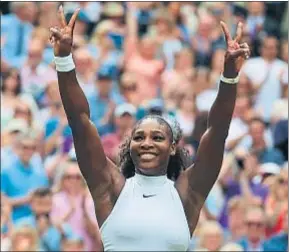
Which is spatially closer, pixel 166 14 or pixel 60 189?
pixel 60 189

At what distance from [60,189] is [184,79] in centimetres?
263

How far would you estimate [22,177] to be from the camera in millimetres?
10672

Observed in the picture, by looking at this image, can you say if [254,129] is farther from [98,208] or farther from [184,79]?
[98,208]

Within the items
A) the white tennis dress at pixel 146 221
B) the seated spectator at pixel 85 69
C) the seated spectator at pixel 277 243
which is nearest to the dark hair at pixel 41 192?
the seated spectator at pixel 277 243

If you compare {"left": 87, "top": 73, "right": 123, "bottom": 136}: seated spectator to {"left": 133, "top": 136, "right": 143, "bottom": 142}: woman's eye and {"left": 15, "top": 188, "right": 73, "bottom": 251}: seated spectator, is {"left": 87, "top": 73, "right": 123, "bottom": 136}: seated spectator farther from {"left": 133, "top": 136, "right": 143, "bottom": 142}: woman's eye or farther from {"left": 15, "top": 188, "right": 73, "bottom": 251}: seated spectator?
{"left": 133, "top": 136, "right": 143, "bottom": 142}: woman's eye

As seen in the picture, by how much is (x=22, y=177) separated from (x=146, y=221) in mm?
4940

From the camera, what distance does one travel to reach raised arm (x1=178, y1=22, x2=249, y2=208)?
5930mm

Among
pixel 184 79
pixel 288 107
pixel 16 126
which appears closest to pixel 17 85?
pixel 16 126

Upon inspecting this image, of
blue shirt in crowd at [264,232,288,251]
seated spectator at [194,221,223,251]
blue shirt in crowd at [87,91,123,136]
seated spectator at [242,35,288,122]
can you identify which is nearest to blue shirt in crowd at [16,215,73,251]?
seated spectator at [194,221,223,251]

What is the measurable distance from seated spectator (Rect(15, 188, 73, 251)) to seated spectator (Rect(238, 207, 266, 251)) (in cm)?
137

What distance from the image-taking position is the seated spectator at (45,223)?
10070 millimetres

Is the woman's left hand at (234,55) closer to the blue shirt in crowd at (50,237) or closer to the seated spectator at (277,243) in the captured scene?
the seated spectator at (277,243)

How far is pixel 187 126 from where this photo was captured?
39.0 ft

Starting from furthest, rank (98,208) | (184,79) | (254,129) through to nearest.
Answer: (184,79), (254,129), (98,208)
